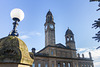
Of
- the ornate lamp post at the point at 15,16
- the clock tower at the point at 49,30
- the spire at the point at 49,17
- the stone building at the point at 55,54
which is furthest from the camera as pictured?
the spire at the point at 49,17

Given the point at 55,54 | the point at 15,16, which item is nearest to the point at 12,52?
the point at 15,16

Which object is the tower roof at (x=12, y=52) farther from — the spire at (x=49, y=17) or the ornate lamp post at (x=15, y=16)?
the spire at (x=49, y=17)

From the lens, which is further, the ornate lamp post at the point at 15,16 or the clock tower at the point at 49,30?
the clock tower at the point at 49,30

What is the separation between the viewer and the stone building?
2669cm

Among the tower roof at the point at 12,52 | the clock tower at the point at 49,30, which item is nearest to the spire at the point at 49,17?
the clock tower at the point at 49,30

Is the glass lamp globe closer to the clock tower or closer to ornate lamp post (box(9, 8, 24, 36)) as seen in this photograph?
ornate lamp post (box(9, 8, 24, 36))

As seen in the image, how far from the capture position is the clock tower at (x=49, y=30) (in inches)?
1131

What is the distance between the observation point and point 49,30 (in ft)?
99.5

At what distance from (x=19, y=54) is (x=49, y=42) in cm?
2611

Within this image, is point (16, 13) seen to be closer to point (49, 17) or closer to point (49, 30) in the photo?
point (49, 30)

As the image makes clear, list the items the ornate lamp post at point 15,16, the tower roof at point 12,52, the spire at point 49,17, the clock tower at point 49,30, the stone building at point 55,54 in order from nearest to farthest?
the tower roof at point 12,52 < the ornate lamp post at point 15,16 < the stone building at point 55,54 < the clock tower at point 49,30 < the spire at point 49,17

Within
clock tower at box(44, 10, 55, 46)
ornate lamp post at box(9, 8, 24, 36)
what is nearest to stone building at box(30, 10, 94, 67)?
clock tower at box(44, 10, 55, 46)

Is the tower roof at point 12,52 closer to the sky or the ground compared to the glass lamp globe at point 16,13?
closer to the ground

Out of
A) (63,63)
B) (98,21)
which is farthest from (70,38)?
(98,21)
